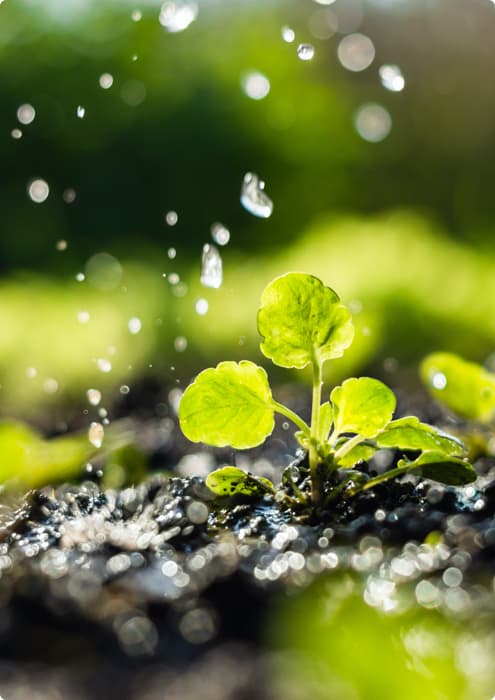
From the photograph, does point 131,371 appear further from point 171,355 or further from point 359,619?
point 359,619

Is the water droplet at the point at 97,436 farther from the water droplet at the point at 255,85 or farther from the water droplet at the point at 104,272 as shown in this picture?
the water droplet at the point at 255,85

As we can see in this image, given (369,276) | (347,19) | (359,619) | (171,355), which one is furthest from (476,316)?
(347,19)

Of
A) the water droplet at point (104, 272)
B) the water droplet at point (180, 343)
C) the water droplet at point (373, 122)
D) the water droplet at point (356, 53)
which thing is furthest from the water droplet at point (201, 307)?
the water droplet at point (356, 53)

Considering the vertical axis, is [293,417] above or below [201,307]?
above

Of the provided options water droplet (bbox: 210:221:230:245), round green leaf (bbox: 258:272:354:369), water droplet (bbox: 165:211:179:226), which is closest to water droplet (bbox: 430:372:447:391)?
round green leaf (bbox: 258:272:354:369)

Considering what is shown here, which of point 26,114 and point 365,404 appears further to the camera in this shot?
point 26,114

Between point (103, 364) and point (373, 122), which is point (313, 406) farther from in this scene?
point (373, 122)

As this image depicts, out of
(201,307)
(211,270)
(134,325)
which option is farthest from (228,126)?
(211,270)
